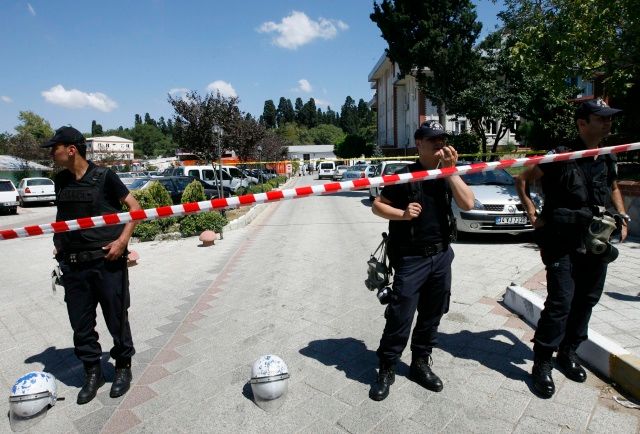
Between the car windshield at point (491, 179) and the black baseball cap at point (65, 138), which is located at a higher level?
the black baseball cap at point (65, 138)

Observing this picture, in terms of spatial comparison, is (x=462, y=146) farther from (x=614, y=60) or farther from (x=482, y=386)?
(x=482, y=386)

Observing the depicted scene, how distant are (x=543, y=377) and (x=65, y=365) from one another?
3.92 m

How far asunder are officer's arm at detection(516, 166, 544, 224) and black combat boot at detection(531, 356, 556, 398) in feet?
3.26

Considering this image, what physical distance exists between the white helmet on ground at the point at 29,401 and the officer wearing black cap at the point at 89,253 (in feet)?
0.81

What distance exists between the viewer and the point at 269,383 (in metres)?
3.07

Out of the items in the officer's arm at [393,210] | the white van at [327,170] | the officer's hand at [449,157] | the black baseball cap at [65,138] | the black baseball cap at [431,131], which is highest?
the black baseball cap at [65,138]

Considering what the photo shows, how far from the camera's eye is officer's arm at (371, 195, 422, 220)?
291 cm

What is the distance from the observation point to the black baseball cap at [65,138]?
10.3 ft

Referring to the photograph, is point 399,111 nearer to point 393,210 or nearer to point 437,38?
point 437,38

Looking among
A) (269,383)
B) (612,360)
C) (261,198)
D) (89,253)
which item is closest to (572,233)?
(612,360)

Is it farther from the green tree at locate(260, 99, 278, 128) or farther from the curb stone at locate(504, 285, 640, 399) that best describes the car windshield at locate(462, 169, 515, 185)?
the green tree at locate(260, 99, 278, 128)

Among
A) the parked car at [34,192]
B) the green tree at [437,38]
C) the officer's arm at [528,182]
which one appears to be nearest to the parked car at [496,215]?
the officer's arm at [528,182]

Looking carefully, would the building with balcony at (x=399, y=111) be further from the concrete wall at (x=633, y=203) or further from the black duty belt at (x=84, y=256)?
the black duty belt at (x=84, y=256)

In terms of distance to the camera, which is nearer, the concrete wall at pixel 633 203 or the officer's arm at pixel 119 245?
the officer's arm at pixel 119 245
